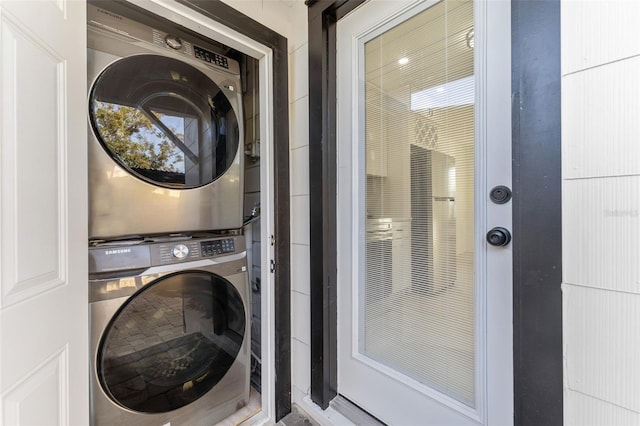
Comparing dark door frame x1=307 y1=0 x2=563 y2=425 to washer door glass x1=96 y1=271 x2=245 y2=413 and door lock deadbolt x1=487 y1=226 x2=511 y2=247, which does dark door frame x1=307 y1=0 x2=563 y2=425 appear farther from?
washer door glass x1=96 y1=271 x2=245 y2=413

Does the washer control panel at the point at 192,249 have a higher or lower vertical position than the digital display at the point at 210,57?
lower

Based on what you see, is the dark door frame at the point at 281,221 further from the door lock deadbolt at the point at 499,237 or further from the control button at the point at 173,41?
the door lock deadbolt at the point at 499,237

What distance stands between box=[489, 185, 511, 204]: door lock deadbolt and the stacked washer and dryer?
3.50 feet

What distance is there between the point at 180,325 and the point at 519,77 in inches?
59.2

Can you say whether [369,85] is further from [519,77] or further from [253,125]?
[253,125]

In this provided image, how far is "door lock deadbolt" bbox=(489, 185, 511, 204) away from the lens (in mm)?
780

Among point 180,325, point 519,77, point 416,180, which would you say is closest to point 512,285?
point 416,180

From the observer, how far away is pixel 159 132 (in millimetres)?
1107

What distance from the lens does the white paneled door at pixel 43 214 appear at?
1.86 feet

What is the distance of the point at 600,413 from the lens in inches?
24.1

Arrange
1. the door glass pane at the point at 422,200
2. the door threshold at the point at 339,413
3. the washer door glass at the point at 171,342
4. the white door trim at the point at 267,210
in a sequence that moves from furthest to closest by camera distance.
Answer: the white door trim at the point at 267,210, the door threshold at the point at 339,413, the washer door glass at the point at 171,342, the door glass pane at the point at 422,200

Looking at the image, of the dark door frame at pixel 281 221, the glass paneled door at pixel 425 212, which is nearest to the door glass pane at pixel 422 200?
the glass paneled door at pixel 425 212

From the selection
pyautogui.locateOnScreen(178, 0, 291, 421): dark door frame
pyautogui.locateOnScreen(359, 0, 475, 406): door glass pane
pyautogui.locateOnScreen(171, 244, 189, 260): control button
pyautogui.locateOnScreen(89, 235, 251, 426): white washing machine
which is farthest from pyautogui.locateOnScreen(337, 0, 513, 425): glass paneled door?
pyautogui.locateOnScreen(171, 244, 189, 260): control button

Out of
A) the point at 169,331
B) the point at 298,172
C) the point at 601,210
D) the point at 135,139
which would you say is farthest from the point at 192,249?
the point at 601,210
